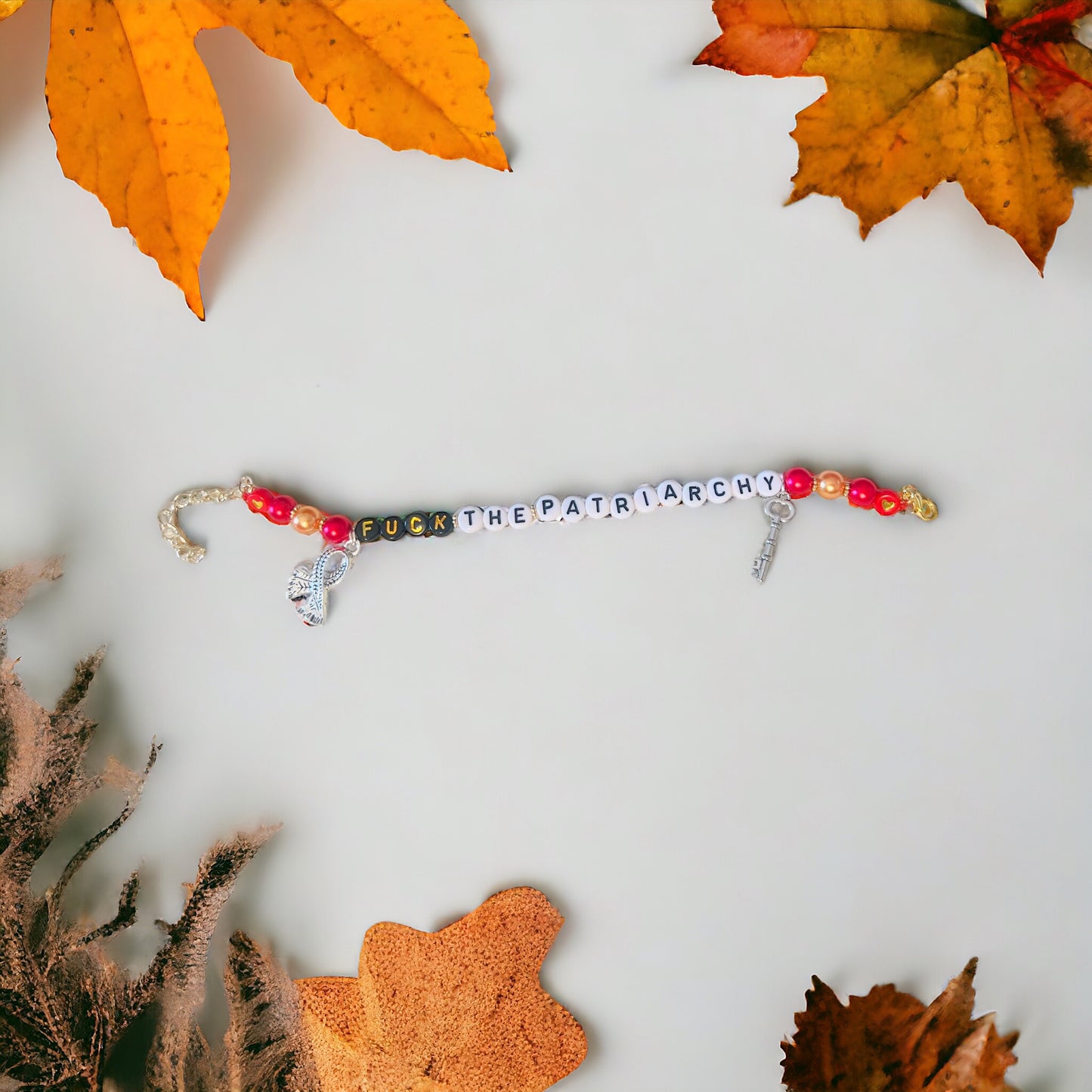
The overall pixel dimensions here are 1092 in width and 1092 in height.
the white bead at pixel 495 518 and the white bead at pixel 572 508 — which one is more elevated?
the white bead at pixel 572 508

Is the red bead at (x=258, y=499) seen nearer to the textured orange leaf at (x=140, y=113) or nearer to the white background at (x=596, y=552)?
the white background at (x=596, y=552)

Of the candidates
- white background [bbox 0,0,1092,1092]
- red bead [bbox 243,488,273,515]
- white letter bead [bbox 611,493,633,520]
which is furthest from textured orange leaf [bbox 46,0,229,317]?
white letter bead [bbox 611,493,633,520]

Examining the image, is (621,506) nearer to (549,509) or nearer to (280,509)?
(549,509)

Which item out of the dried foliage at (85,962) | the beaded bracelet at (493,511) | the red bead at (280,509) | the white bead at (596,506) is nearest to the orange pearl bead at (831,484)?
the beaded bracelet at (493,511)

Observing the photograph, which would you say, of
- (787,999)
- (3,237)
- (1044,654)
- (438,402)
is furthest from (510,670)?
(3,237)

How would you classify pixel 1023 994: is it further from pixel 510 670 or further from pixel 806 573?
pixel 510 670

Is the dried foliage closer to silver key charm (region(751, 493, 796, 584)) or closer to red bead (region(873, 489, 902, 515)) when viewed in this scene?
silver key charm (region(751, 493, 796, 584))
